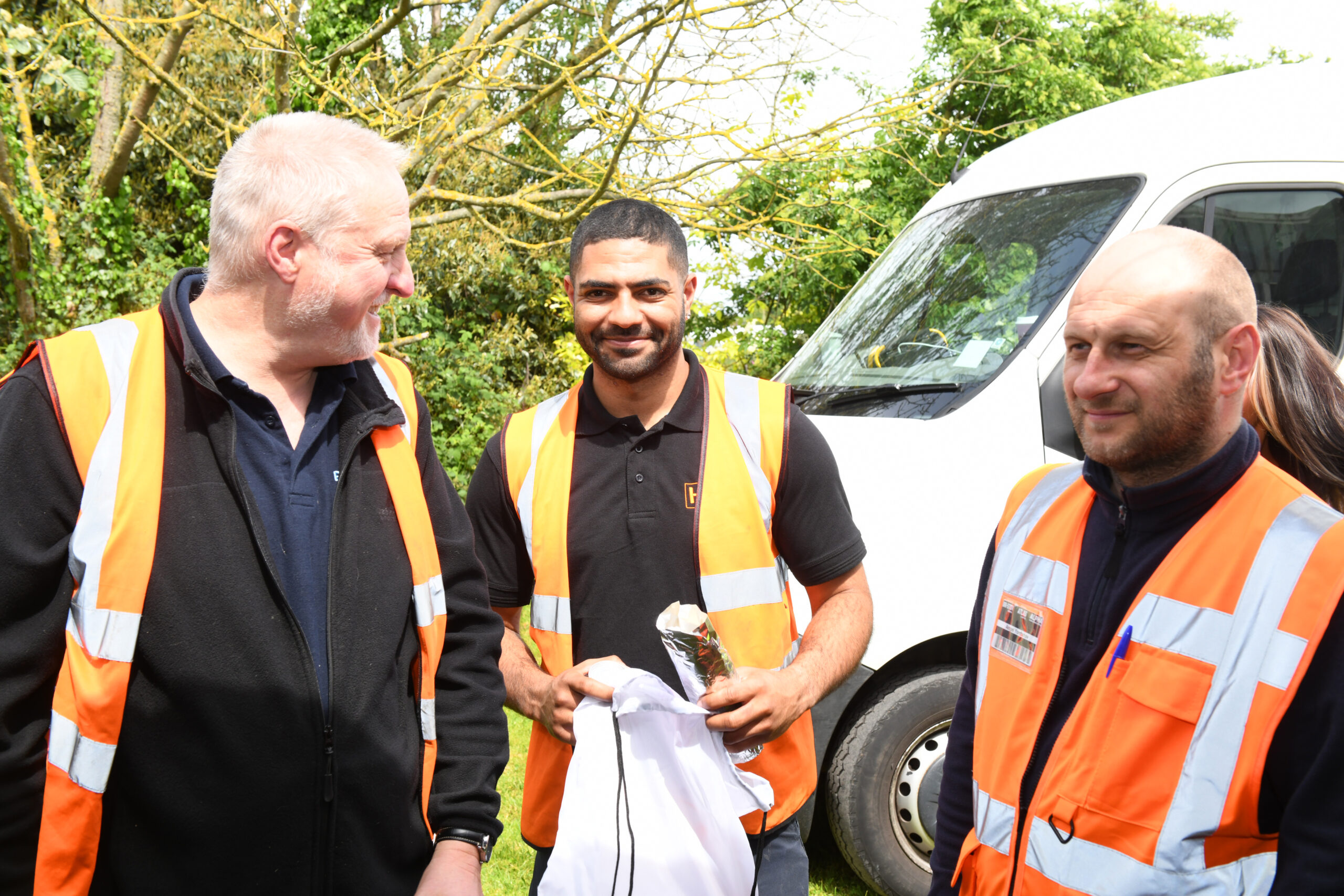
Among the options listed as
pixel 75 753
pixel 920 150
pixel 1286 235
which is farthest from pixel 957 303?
pixel 920 150

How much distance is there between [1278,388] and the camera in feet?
7.51

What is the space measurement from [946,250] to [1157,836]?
9.41 ft

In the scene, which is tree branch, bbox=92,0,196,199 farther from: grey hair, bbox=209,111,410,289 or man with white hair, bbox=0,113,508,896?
man with white hair, bbox=0,113,508,896

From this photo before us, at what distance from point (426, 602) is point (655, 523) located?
23.7 inches

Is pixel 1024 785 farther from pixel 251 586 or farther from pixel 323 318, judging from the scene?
pixel 323 318

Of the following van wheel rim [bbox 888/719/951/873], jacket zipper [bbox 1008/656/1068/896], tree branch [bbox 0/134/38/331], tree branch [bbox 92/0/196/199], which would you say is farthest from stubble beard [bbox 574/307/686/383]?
tree branch [bbox 0/134/38/331]

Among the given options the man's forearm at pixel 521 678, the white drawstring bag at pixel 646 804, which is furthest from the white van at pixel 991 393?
the white drawstring bag at pixel 646 804

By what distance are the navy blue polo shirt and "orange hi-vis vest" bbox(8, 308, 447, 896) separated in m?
0.13

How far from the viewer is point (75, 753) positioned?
1618 mm

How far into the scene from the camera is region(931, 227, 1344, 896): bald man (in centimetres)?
147

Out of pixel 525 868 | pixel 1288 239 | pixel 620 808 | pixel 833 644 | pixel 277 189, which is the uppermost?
pixel 1288 239

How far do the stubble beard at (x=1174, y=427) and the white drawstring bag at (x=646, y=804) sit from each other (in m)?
0.94

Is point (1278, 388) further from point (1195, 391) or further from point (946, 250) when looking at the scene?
point (946, 250)

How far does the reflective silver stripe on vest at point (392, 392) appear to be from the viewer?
2.06 meters
